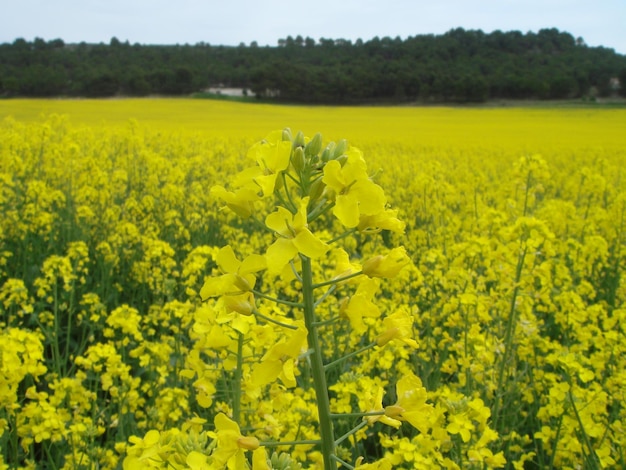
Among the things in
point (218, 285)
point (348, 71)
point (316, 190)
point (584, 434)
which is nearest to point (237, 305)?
point (218, 285)

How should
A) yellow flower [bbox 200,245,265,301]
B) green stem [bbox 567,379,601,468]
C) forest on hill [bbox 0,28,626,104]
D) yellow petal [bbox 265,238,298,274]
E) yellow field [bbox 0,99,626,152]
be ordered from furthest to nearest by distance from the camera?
1. forest on hill [bbox 0,28,626,104]
2. yellow field [bbox 0,99,626,152]
3. green stem [bbox 567,379,601,468]
4. yellow flower [bbox 200,245,265,301]
5. yellow petal [bbox 265,238,298,274]

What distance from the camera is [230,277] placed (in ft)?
4.07

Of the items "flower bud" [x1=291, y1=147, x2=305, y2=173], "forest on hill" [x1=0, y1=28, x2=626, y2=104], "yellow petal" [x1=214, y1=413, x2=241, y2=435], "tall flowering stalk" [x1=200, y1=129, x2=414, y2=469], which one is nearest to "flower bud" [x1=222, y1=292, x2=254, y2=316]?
"tall flowering stalk" [x1=200, y1=129, x2=414, y2=469]

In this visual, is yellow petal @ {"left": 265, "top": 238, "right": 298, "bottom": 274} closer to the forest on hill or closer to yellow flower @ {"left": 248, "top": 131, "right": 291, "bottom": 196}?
yellow flower @ {"left": 248, "top": 131, "right": 291, "bottom": 196}

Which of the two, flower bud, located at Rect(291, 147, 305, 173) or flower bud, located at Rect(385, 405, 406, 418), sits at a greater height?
flower bud, located at Rect(291, 147, 305, 173)

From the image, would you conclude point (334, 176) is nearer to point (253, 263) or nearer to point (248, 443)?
point (253, 263)

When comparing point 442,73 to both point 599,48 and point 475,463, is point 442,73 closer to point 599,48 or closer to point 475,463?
point 599,48

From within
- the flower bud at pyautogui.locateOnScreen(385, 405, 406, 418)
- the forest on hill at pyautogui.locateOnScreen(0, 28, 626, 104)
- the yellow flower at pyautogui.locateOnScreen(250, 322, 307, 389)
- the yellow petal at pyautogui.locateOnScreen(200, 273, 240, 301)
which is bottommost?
the flower bud at pyautogui.locateOnScreen(385, 405, 406, 418)

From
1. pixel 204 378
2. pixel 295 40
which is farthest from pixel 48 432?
pixel 295 40

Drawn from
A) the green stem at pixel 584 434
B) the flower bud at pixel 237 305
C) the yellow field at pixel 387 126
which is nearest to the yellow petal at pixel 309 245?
the flower bud at pixel 237 305

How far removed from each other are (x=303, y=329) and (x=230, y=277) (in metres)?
0.23

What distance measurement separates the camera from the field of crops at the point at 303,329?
125 centimetres

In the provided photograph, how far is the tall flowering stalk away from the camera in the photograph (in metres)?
1.14

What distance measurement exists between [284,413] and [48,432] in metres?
0.93
